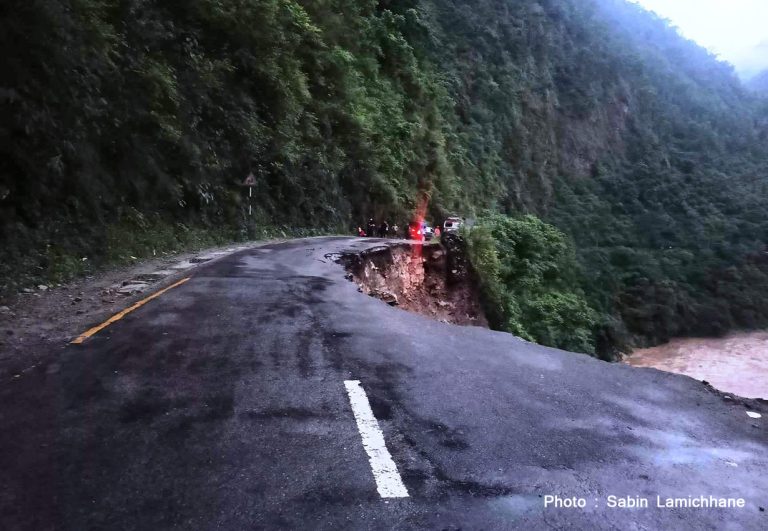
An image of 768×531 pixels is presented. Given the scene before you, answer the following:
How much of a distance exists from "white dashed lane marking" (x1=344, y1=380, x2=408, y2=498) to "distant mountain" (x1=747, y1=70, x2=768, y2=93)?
450ft

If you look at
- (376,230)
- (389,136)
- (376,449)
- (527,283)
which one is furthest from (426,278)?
(376,449)

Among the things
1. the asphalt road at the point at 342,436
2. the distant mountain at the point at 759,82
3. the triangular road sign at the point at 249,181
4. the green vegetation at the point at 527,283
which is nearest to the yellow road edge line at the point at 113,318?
the asphalt road at the point at 342,436

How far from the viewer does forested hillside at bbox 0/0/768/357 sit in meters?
12.2

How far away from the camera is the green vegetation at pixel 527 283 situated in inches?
955

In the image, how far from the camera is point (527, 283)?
3075cm

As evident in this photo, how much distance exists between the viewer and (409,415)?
4.55m

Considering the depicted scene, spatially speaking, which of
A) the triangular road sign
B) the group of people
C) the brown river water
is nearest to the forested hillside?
the triangular road sign

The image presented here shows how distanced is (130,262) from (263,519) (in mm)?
11371

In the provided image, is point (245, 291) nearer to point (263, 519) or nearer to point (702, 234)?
point (263, 519)

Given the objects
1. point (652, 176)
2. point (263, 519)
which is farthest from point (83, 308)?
point (652, 176)

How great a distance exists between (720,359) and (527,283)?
20632 millimetres

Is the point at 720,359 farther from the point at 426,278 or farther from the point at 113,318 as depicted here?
the point at 113,318

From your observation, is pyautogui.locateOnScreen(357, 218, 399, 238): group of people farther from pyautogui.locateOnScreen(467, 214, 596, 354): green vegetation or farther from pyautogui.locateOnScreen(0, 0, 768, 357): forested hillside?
pyautogui.locateOnScreen(467, 214, 596, 354): green vegetation

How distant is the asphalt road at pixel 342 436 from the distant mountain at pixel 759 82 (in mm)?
135483
